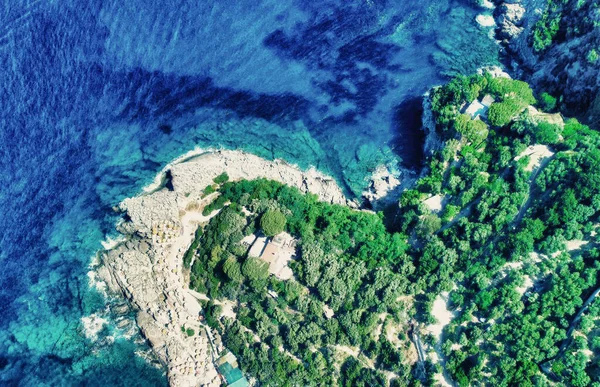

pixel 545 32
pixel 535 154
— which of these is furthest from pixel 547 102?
pixel 545 32

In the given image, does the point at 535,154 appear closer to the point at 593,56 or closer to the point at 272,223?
the point at 593,56

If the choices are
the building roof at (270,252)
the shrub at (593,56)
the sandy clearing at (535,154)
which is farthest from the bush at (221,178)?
the shrub at (593,56)

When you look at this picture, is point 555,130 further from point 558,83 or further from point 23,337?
point 23,337

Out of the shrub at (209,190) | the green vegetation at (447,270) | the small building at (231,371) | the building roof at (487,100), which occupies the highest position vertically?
the building roof at (487,100)

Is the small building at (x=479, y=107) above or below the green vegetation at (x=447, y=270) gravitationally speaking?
above

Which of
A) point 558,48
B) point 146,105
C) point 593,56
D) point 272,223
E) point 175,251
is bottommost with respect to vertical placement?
point 175,251

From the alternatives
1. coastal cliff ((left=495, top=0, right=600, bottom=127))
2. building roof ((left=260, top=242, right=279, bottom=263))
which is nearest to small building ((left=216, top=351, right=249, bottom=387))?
building roof ((left=260, top=242, right=279, bottom=263))

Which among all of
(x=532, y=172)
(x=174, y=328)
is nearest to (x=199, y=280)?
(x=174, y=328)

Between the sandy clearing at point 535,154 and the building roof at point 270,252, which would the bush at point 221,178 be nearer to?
the building roof at point 270,252
